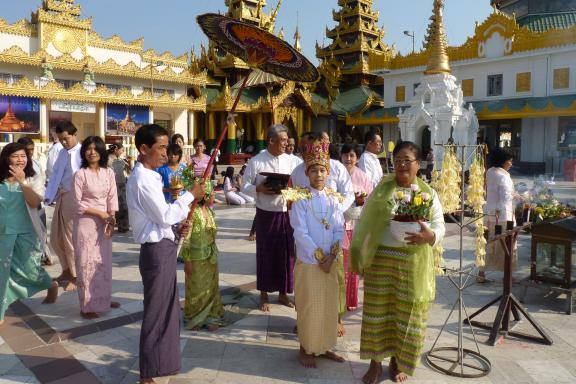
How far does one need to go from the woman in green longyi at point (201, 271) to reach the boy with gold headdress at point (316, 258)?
989 mm

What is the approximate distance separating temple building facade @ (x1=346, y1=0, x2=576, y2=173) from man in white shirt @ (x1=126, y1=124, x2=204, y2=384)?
2180 centimetres

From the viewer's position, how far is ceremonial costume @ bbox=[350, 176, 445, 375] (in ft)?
10.3

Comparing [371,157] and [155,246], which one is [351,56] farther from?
[155,246]

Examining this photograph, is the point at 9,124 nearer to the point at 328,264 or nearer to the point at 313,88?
the point at 313,88

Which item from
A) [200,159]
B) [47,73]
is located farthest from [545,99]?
[47,73]

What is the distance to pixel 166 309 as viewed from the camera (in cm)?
322

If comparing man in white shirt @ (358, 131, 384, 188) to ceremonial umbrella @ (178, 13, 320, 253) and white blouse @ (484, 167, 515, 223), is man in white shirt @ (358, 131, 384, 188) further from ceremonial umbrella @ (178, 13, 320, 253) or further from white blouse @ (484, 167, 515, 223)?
ceremonial umbrella @ (178, 13, 320, 253)

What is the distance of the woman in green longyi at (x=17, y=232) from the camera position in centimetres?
435

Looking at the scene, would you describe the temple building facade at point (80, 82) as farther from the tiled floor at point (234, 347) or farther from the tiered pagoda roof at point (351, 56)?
the tiled floor at point (234, 347)

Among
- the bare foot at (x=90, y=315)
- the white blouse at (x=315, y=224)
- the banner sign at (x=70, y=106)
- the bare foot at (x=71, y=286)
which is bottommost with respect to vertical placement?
the bare foot at (x=90, y=315)

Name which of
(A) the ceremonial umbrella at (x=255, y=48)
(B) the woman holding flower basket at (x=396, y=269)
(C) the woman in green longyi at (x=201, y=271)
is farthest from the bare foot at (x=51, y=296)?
(B) the woman holding flower basket at (x=396, y=269)

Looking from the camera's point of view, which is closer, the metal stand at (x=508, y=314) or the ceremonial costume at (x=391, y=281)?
the ceremonial costume at (x=391, y=281)

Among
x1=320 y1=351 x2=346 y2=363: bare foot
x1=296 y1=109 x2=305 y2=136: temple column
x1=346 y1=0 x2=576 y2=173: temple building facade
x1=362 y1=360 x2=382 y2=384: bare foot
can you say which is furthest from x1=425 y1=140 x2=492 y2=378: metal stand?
x1=296 y1=109 x2=305 y2=136: temple column

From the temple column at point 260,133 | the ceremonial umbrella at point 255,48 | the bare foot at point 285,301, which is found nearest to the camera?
the ceremonial umbrella at point 255,48
